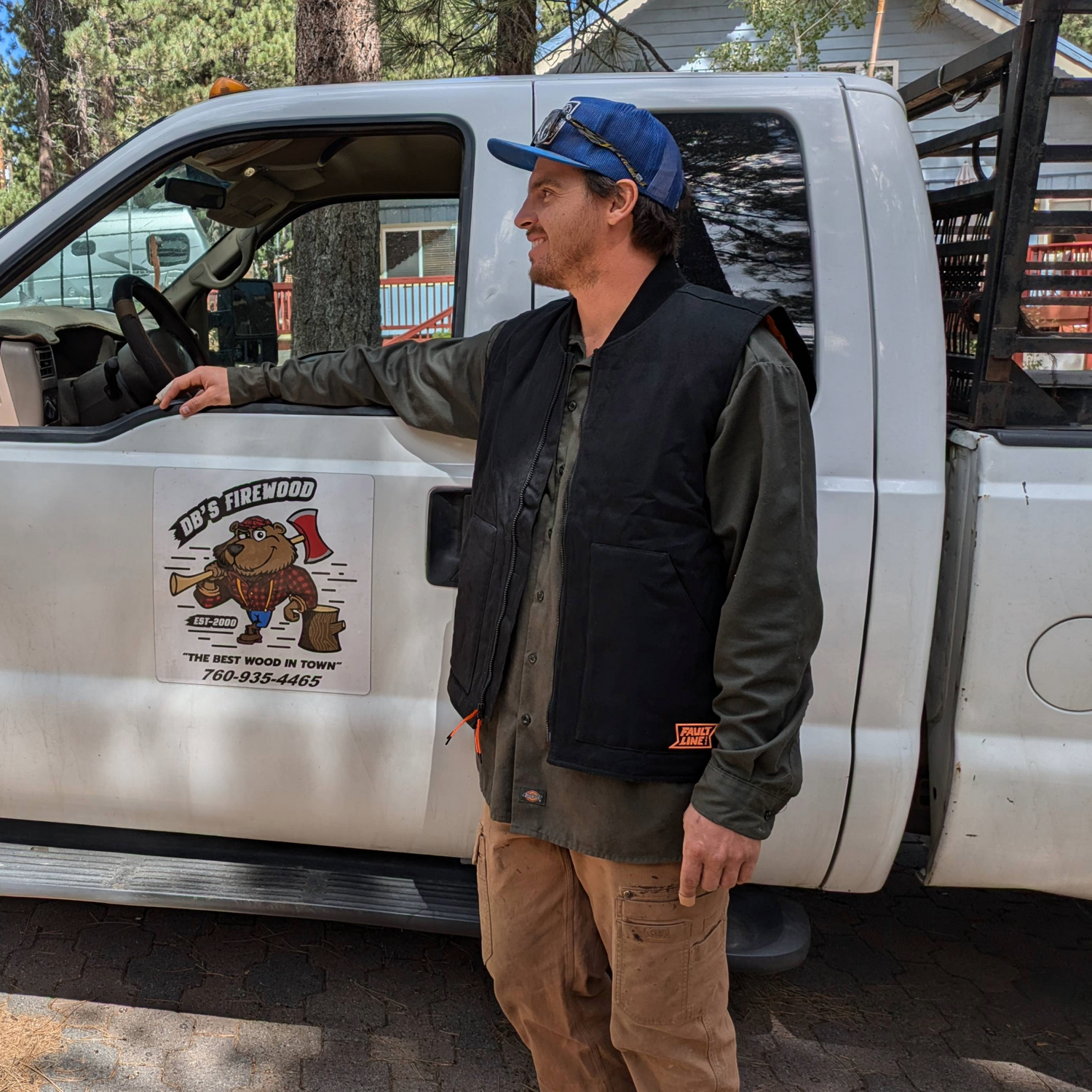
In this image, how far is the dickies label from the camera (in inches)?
64.9

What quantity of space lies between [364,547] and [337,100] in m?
1.00

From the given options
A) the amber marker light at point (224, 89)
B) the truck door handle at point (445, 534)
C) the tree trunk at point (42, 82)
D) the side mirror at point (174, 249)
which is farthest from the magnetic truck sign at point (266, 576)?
the tree trunk at point (42, 82)

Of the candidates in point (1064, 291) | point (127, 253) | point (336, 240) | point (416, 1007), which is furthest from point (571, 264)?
point (127, 253)

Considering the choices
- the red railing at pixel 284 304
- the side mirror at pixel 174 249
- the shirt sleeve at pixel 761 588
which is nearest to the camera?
the shirt sleeve at pixel 761 588

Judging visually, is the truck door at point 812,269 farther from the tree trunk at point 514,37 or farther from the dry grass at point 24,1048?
the tree trunk at point 514,37

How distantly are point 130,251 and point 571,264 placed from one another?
486cm

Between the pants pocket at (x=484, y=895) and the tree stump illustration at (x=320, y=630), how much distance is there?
571 millimetres

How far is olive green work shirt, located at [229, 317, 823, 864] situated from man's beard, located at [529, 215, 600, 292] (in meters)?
0.11

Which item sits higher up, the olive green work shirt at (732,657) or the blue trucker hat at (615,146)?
the blue trucker hat at (615,146)

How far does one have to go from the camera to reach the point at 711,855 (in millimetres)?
1622

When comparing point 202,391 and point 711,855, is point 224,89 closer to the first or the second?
point 202,391

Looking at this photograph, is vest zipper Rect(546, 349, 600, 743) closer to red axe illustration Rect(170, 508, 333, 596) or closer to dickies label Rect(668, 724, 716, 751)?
dickies label Rect(668, 724, 716, 751)

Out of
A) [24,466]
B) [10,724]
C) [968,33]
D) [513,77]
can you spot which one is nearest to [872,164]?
[513,77]

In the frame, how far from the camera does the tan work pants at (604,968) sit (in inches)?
68.4
